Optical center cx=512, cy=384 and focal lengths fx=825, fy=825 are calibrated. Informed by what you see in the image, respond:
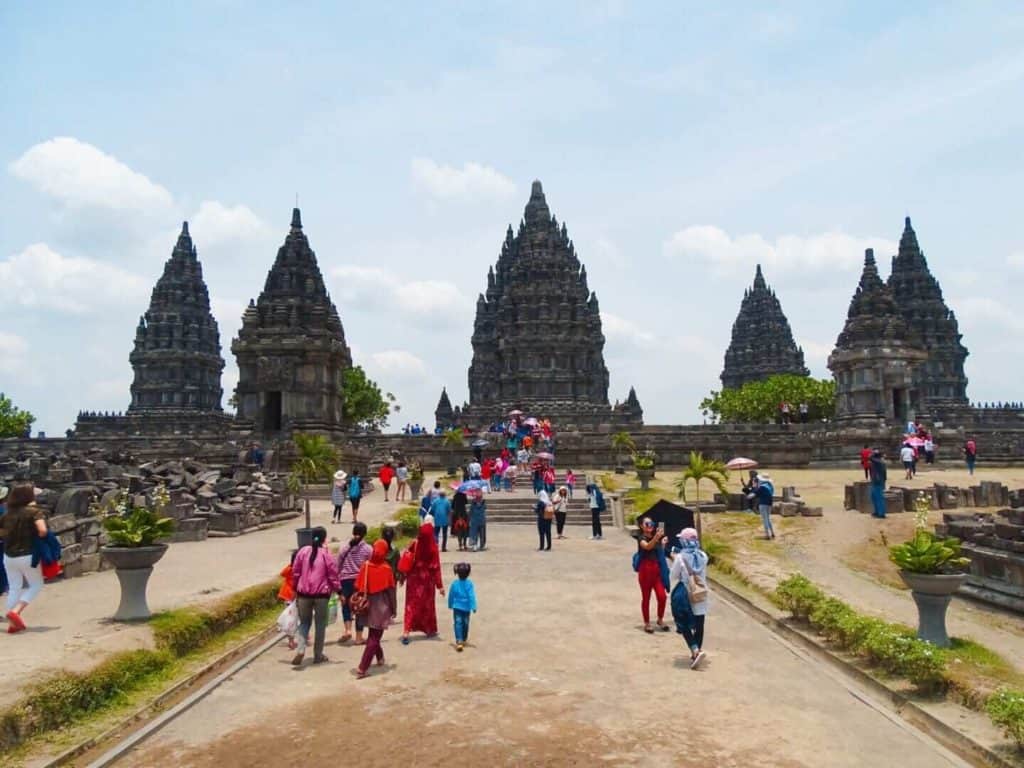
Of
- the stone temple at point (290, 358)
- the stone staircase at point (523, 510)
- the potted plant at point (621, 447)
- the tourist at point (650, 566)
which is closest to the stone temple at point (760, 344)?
the potted plant at point (621, 447)

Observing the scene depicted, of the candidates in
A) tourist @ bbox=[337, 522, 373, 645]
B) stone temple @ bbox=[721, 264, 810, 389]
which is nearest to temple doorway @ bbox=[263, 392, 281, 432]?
tourist @ bbox=[337, 522, 373, 645]

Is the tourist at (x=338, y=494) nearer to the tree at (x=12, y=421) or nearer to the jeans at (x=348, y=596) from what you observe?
the jeans at (x=348, y=596)

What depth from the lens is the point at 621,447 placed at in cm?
4209

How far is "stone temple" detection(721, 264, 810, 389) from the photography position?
296ft

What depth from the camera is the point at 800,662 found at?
955 centimetres

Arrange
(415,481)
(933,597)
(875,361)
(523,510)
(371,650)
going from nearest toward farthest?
(371,650)
(933,597)
(523,510)
(415,481)
(875,361)

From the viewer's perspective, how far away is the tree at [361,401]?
72.9 meters

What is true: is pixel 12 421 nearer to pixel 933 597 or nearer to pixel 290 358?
pixel 290 358

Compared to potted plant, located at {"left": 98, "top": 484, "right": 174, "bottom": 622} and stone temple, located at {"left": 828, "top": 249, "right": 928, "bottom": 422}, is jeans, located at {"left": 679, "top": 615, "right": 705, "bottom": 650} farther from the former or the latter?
stone temple, located at {"left": 828, "top": 249, "right": 928, "bottom": 422}

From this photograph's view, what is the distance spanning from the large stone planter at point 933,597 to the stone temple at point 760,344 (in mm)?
83245

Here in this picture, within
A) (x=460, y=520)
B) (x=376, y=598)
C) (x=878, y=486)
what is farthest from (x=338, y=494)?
(x=878, y=486)

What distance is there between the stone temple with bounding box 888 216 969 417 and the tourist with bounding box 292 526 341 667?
7308cm

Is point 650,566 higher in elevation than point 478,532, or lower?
higher

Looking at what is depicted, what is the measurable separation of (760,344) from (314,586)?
8864cm
